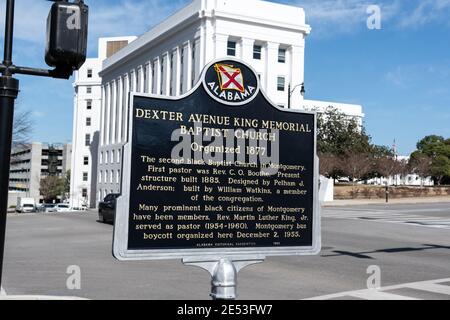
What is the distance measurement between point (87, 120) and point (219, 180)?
97810mm

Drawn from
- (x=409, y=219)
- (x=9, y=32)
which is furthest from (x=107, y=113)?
(x=9, y=32)

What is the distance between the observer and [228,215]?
5449 mm

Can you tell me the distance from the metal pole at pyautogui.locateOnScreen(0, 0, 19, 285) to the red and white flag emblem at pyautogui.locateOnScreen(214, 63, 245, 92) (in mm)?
1903

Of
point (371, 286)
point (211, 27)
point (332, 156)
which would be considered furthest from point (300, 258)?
point (332, 156)

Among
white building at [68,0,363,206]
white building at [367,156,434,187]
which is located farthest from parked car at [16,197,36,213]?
white building at [367,156,434,187]

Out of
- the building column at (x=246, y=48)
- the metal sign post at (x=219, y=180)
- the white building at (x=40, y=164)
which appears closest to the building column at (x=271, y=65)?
the building column at (x=246, y=48)

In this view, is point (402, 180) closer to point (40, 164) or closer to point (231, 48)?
point (231, 48)

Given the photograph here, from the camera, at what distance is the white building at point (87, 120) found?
97688 millimetres

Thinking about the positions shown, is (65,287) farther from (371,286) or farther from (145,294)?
(371,286)

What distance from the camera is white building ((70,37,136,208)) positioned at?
320 feet

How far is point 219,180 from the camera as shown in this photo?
5.41 meters

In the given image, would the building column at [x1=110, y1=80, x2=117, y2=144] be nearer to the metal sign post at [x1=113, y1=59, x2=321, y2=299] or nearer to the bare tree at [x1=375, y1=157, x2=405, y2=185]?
the bare tree at [x1=375, y1=157, x2=405, y2=185]

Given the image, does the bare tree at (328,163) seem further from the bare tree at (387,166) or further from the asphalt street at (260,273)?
the asphalt street at (260,273)

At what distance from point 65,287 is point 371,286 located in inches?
205
